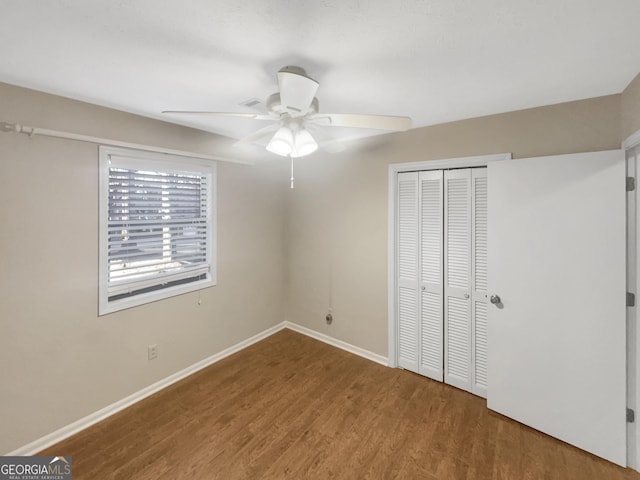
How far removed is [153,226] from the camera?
8.73ft

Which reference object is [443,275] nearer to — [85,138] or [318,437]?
[318,437]

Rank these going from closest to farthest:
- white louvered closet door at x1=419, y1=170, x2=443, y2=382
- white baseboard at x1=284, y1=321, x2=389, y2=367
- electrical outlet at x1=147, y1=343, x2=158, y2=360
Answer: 1. electrical outlet at x1=147, y1=343, x2=158, y2=360
2. white louvered closet door at x1=419, y1=170, x2=443, y2=382
3. white baseboard at x1=284, y1=321, x2=389, y2=367

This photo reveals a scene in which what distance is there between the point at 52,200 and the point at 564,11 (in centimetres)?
298

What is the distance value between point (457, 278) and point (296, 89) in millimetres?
2151

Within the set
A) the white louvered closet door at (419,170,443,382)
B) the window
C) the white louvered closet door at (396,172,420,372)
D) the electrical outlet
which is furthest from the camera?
the white louvered closet door at (396,172,420,372)

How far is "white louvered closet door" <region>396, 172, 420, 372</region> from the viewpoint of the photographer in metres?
2.88

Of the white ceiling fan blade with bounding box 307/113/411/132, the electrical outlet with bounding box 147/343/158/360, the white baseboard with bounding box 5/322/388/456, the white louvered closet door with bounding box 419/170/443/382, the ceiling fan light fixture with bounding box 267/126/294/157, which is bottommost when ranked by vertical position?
the white baseboard with bounding box 5/322/388/456

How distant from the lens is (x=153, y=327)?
2656 mm

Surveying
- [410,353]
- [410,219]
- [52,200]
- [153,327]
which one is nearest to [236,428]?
[153,327]

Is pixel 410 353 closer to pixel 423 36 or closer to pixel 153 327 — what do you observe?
pixel 153 327

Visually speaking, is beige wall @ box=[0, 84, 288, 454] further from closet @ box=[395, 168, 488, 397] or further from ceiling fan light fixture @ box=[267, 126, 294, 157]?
closet @ box=[395, 168, 488, 397]

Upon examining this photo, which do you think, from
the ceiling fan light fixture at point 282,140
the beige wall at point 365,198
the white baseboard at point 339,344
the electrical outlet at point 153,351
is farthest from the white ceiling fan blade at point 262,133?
the white baseboard at point 339,344

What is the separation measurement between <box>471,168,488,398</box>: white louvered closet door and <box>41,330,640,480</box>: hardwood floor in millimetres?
230

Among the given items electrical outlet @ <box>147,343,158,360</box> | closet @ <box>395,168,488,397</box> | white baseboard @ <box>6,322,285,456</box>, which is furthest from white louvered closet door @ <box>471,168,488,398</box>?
electrical outlet @ <box>147,343,158,360</box>
